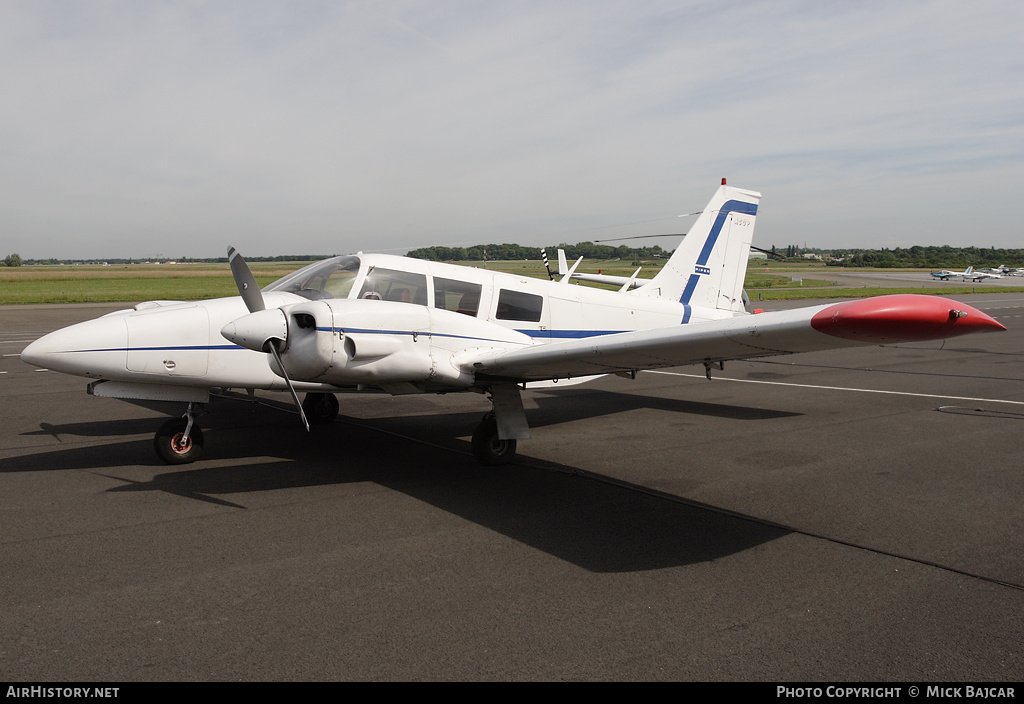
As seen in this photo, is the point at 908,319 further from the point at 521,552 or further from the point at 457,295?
the point at 457,295

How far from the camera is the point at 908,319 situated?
4203 mm

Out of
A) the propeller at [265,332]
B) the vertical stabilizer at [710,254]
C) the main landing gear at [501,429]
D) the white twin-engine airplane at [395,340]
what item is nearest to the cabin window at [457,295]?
the white twin-engine airplane at [395,340]

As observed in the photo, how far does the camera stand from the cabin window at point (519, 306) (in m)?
8.66

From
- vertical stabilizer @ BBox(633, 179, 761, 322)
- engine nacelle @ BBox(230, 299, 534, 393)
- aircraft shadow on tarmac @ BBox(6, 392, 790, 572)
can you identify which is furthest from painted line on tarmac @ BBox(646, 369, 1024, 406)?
engine nacelle @ BBox(230, 299, 534, 393)

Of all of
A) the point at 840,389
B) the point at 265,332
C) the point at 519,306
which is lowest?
the point at 840,389

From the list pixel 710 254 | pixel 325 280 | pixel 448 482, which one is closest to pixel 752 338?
pixel 448 482

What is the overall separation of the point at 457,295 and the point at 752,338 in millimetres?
4005

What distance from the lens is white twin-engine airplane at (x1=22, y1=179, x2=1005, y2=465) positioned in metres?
5.57

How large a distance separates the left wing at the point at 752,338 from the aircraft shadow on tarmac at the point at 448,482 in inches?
49.2

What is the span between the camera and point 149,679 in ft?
11.3

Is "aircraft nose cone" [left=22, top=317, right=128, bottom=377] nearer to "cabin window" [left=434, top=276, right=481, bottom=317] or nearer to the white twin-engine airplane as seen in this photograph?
the white twin-engine airplane

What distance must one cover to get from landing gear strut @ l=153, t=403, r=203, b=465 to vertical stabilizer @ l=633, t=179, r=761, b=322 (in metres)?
6.96

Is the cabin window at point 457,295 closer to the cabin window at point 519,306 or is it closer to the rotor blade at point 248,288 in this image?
the cabin window at point 519,306
